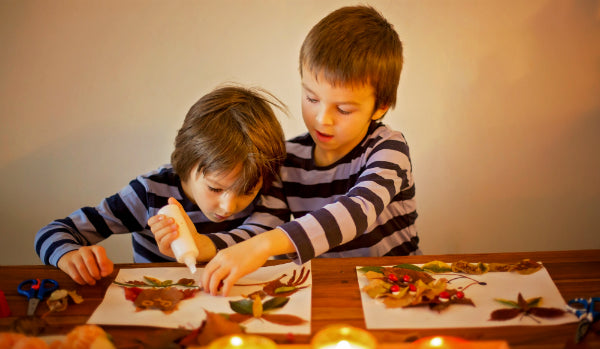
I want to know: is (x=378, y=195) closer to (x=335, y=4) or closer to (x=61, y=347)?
(x=61, y=347)

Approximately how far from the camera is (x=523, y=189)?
1.56 metres

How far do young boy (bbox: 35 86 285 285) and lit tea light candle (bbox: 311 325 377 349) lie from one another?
0.36 meters

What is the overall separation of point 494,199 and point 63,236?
114cm

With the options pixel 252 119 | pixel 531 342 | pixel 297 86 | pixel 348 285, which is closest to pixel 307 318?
pixel 348 285

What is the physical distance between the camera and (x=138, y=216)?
108 cm

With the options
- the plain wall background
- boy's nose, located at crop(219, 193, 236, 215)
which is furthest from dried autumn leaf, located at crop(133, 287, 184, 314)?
the plain wall background

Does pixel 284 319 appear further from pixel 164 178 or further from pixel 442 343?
pixel 164 178

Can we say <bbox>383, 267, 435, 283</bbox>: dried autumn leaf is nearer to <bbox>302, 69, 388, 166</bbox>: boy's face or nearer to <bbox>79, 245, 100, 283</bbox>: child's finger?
<bbox>302, 69, 388, 166</bbox>: boy's face

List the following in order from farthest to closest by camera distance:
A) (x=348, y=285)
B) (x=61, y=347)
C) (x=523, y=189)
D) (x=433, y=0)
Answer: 1. (x=523, y=189)
2. (x=433, y=0)
3. (x=348, y=285)
4. (x=61, y=347)

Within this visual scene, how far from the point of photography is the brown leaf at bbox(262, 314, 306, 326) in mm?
686

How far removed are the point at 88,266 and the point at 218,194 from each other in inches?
10.2

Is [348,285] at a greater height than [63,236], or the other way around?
[63,236]

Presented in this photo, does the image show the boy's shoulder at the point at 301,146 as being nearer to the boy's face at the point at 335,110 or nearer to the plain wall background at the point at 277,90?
the boy's face at the point at 335,110


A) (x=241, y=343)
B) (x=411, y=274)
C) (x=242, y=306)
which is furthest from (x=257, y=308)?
(x=411, y=274)
